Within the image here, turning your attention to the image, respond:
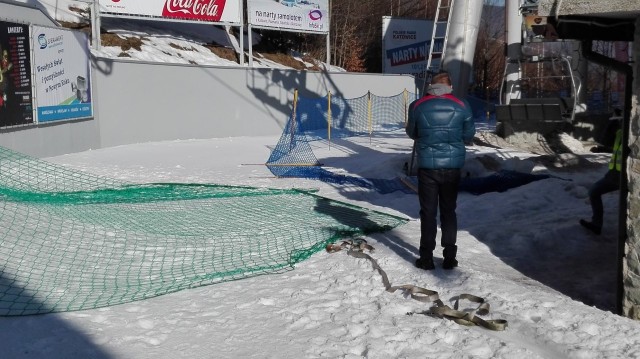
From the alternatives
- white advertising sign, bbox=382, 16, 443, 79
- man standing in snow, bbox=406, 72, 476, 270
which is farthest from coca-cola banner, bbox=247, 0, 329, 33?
man standing in snow, bbox=406, 72, 476, 270

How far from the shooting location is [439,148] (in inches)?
234

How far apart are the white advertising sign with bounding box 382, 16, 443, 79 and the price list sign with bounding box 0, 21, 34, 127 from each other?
881 inches

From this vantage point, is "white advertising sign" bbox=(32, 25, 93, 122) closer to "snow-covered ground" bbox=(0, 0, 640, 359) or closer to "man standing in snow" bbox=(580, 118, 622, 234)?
"snow-covered ground" bbox=(0, 0, 640, 359)

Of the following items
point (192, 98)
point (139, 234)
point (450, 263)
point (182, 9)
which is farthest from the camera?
point (182, 9)

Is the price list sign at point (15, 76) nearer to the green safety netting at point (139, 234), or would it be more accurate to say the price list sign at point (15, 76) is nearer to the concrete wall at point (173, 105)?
the concrete wall at point (173, 105)

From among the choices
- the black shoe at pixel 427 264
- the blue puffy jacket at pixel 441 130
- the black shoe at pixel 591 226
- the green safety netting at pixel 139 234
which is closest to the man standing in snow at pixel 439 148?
the blue puffy jacket at pixel 441 130

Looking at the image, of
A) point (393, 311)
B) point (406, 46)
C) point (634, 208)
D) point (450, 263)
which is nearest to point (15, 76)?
point (450, 263)

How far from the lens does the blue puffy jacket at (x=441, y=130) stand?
19.5 feet

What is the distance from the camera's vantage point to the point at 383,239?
7367 mm

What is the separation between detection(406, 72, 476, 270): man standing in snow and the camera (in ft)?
19.5

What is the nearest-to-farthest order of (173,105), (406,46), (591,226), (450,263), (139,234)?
(450,263), (139,234), (591,226), (173,105), (406,46)

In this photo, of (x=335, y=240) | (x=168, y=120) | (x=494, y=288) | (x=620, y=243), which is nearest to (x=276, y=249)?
(x=335, y=240)

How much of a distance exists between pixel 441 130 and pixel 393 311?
1642 mm

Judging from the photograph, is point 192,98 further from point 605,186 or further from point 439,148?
point 439,148
